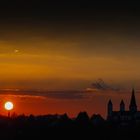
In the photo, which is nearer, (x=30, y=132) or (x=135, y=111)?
(x=30, y=132)

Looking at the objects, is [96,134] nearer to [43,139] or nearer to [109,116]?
[43,139]

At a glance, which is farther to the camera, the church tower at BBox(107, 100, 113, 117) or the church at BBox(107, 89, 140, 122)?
the church tower at BBox(107, 100, 113, 117)

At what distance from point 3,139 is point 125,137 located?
17.5 meters

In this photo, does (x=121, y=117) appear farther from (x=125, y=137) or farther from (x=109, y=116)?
(x=125, y=137)

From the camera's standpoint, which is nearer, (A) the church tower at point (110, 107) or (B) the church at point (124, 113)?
(B) the church at point (124, 113)

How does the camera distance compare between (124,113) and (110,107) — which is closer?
(124,113)

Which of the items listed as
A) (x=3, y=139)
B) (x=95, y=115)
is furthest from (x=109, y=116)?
(x=3, y=139)

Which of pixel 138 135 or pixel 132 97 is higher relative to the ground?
pixel 132 97

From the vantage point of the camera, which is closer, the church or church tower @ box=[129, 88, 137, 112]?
the church

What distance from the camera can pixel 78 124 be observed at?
101875mm

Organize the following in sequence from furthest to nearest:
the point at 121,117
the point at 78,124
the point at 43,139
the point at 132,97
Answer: the point at 132,97 < the point at 121,117 < the point at 78,124 < the point at 43,139

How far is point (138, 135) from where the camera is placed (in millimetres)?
82875

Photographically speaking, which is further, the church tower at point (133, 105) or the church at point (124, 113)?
the church tower at point (133, 105)

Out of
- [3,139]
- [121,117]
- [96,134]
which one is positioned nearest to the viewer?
[3,139]
